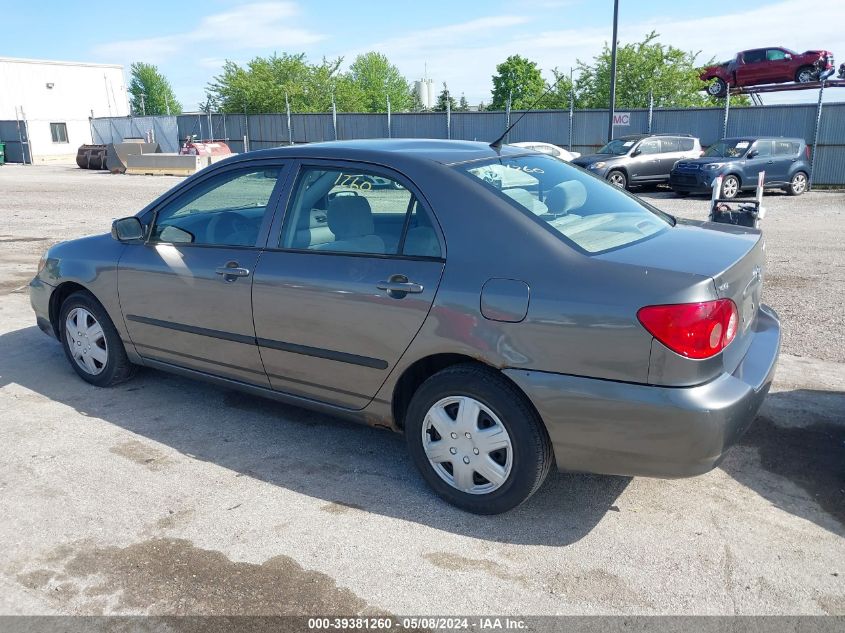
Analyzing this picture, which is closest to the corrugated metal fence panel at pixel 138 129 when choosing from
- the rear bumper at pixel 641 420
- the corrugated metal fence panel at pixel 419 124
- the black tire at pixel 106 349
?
the corrugated metal fence panel at pixel 419 124

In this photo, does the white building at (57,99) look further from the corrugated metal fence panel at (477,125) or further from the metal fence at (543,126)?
the corrugated metal fence panel at (477,125)

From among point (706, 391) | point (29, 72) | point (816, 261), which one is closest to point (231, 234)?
point (706, 391)

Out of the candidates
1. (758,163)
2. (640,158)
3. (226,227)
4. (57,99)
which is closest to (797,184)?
(758,163)

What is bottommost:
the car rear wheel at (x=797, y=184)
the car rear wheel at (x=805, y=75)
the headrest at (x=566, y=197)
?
the car rear wheel at (x=797, y=184)

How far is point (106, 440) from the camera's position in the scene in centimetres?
425

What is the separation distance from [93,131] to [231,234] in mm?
48350

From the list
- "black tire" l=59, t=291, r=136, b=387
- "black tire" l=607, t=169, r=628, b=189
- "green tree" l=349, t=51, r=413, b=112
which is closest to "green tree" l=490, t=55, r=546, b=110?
"green tree" l=349, t=51, r=413, b=112

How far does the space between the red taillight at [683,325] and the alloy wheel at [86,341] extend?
3650mm

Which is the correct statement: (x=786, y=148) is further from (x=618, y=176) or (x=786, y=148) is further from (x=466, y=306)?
(x=466, y=306)

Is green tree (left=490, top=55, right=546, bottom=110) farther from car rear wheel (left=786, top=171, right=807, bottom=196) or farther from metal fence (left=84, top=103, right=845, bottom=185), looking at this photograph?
car rear wheel (left=786, top=171, right=807, bottom=196)

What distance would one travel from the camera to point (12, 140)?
151 feet

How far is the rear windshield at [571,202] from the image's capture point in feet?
10.9

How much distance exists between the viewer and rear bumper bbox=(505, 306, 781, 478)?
286cm

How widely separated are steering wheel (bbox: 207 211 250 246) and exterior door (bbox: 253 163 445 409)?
35 centimetres
